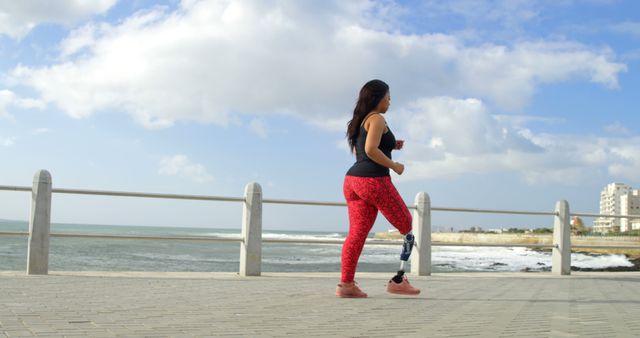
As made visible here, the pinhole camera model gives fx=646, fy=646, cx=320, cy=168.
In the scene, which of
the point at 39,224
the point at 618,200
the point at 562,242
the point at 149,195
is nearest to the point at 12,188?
the point at 39,224

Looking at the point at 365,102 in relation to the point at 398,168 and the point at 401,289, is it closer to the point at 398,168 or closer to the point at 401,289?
the point at 398,168

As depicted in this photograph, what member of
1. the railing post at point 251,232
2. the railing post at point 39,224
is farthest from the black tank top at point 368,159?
the railing post at point 39,224

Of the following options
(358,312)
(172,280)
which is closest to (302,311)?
(358,312)

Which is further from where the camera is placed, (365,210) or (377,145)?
(365,210)

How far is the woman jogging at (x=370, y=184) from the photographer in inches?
228

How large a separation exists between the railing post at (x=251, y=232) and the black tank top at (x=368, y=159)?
237 centimetres

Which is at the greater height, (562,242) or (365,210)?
(365,210)

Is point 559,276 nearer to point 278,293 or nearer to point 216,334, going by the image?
point 278,293

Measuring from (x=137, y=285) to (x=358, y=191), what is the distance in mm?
2359

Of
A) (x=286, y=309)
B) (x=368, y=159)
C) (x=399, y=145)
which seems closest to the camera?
(x=286, y=309)

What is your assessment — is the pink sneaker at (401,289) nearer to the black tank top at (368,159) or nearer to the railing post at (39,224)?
the black tank top at (368,159)

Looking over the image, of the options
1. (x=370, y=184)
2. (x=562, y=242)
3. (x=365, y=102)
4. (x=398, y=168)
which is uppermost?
(x=365, y=102)

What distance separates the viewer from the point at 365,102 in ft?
19.9

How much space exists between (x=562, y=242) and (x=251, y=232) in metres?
5.15
